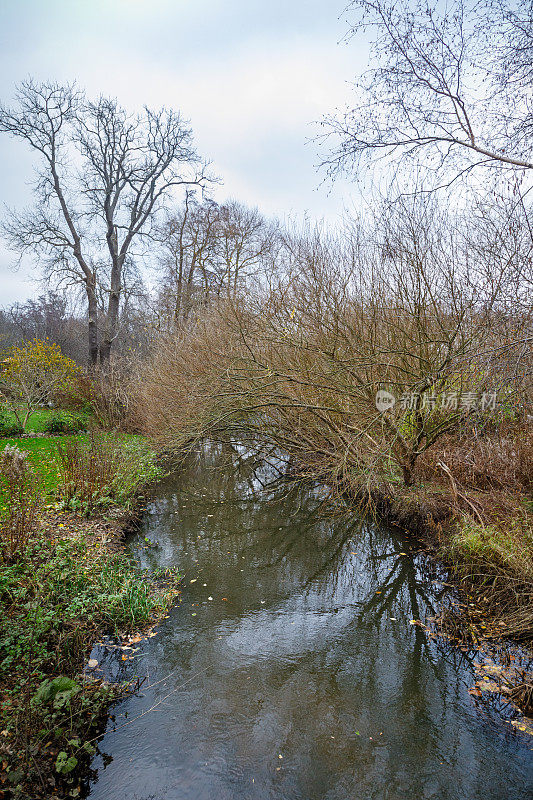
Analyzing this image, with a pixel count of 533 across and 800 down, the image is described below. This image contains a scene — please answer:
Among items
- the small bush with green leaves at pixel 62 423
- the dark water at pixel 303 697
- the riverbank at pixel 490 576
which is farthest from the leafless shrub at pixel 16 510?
the small bush with green leaves at pixel 62 423

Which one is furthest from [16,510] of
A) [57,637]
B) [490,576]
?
[490,576]

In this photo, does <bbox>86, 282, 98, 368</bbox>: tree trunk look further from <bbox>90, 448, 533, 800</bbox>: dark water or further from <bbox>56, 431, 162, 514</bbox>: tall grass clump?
<bbox>90, 448, 533, 800</bbox>: dark water

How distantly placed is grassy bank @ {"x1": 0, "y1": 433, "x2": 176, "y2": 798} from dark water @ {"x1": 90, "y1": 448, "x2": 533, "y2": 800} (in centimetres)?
32

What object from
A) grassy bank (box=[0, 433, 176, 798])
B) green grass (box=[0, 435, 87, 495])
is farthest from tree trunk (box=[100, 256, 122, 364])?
grassy bank (box=[0, 433, 176, 798])

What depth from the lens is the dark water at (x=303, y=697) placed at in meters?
3.37

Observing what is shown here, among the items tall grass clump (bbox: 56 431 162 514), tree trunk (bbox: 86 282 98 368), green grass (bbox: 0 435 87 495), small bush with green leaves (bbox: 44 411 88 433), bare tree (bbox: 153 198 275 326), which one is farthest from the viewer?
bare tree (bbox: 153 198 275 326)

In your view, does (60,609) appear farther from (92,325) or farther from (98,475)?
Answer: (92,325)

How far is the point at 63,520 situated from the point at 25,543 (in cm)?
150

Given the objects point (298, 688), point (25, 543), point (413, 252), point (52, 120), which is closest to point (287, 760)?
point (298, 688)

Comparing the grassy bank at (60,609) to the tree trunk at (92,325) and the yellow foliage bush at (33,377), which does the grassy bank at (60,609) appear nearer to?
the yellow foliage bush at (33,377)

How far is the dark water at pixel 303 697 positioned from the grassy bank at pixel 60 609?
319 millimetres

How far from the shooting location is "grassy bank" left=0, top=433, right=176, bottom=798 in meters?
3.14

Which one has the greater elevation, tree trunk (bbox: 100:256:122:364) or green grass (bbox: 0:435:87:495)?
tree trunk (bbox: 100:256:122:364)

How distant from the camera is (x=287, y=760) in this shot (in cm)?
352
